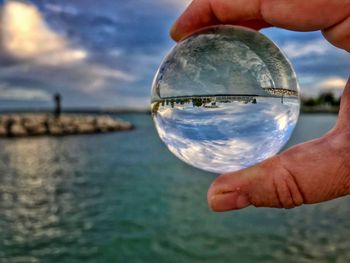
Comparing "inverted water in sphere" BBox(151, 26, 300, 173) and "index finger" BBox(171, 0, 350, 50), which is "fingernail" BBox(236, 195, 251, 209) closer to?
"inverted water in sphere" BBox(151, 26, 300, 173)

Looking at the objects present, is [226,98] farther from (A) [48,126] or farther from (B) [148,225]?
(A) [48,126]

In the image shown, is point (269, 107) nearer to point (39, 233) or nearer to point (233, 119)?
point (233, 119)

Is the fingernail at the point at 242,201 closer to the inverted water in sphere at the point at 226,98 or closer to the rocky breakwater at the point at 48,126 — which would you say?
the inverted water in sphere at the point at 226,98

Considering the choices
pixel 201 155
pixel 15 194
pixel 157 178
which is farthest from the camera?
pixel 157 178

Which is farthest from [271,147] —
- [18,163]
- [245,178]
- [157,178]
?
[18,163]

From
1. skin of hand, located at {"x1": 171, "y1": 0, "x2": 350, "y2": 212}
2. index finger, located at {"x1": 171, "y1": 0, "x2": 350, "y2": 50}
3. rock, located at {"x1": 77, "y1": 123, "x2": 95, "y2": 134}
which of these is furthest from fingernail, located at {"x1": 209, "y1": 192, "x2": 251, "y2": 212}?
rock, located at {"x1": 77, "y1": 123, "x2": 95, "y2": 134}

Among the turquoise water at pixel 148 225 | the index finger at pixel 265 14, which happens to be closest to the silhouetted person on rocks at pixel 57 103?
the turquoise water at pixel 148 225
